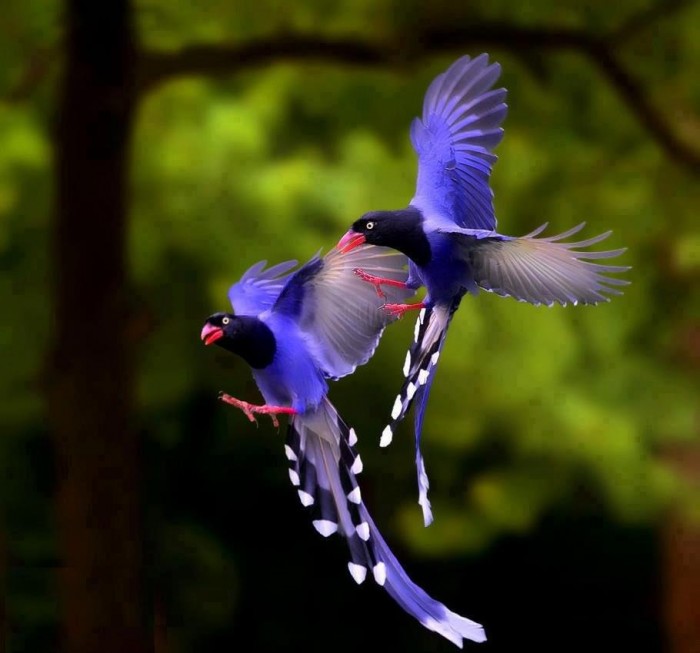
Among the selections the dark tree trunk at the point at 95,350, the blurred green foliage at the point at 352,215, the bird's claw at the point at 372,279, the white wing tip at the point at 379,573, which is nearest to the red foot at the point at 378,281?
the bird's claw at the point at 372,279

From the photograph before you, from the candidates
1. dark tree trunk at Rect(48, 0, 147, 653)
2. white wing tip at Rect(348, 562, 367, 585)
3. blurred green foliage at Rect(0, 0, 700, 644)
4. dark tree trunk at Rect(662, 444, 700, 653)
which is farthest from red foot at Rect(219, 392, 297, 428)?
dark tree trunk at Rect(662, 444, 700, 653)

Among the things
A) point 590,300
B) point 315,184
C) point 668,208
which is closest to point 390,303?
point 590,300

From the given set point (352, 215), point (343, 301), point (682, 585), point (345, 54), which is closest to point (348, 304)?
point (343, 301)

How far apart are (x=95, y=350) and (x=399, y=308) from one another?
1749 mm

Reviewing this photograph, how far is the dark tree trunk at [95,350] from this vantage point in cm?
214

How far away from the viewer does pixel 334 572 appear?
325 centimetres

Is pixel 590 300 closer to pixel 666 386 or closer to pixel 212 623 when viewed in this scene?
pixel 666 386

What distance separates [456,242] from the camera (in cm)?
66

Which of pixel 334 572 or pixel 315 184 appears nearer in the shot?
pixel 315 184

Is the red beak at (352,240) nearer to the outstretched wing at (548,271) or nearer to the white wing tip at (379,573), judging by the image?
the outstretched wing at (548,271)

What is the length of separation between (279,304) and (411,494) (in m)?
2.39

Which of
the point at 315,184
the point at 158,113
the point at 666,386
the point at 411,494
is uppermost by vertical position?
the point at 158,113

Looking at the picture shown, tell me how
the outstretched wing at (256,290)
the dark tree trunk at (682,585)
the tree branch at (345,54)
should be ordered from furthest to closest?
1. the dark tree trunk at (682,585)
2. the tree branch at (345,54)
3. the outstretched wing at (256,290)

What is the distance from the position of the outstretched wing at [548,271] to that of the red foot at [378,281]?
3.7 inches
